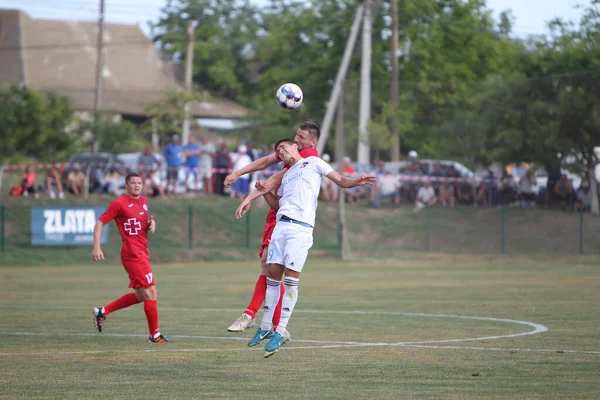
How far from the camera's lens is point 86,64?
246 ft

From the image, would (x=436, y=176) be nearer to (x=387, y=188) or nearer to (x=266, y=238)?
(x=387, y=188)

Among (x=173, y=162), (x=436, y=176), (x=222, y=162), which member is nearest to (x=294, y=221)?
(x=436, y=176)

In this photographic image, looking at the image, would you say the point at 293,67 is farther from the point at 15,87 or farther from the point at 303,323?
the point at 303,323

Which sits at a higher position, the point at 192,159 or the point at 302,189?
the point at 192,159

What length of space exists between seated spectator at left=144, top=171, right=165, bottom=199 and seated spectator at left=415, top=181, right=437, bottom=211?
905 cm

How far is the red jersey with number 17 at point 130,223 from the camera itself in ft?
43.0

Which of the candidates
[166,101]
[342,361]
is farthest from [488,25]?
[342,361]

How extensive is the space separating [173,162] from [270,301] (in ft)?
85.8

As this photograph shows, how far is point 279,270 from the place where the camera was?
11.7 metres

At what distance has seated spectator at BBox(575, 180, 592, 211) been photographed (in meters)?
32.9

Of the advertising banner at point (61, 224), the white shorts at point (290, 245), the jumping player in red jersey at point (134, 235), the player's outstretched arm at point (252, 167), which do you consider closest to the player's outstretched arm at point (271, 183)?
the player's outstretched arm at point (252, 167)

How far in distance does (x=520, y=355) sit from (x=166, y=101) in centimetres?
4392

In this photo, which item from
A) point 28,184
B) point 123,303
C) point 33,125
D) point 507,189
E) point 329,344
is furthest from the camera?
point 33,125

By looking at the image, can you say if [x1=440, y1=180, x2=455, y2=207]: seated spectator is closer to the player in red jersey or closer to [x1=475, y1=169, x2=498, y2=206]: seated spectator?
[x1=475, y1=169, x2=498, y2=206]: seated spectator
